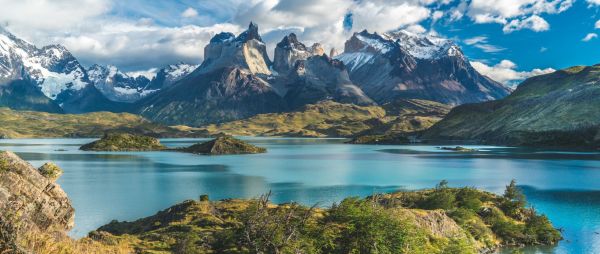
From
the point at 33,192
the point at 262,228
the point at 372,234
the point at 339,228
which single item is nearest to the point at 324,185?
the point at 33,192

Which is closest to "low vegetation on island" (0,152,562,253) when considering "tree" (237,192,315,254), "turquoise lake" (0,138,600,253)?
"tree" (237,192,315,254)

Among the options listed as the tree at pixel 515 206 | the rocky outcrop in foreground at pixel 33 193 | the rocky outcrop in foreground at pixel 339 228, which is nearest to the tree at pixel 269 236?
the rocky outcrop in foreground at pixel 339 228

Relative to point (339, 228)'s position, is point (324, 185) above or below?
below

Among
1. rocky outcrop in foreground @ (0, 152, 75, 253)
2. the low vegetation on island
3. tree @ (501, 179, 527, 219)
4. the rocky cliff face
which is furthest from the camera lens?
tree @ (501, 179, 527, 219)

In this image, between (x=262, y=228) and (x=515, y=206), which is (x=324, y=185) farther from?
(x=262, y=228)

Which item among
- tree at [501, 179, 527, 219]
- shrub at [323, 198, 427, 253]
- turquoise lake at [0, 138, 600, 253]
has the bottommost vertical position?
turquoise lake at [0, 138, 600, 253]

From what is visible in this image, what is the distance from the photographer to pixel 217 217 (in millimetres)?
50781

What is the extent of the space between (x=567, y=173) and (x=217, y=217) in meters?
147

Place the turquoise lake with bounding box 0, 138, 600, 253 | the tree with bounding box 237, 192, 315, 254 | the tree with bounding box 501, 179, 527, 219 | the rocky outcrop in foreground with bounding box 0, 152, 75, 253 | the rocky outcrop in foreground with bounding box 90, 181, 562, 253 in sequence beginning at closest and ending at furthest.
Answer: the tree with bounding box 237, 192, 315, 254, the rocky outcrop in foreground with bounding box 90, 181, 562, 253, the rocky outcrop in foreground with bounding box 0, 152, 75, 253, the tree with bounding box 501, 179, 527, 219, the turquoise lake with bounding box 0, 138, 600, 253

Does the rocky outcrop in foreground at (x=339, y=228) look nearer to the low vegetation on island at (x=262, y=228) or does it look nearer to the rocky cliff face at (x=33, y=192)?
the low vegetation on island at (x=262, y=228)

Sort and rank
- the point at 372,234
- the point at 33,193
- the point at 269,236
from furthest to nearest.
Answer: the point at 33,193, the point at 372,234, the point at 269,236

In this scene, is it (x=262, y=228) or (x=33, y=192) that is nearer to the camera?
(x=262, y=228)

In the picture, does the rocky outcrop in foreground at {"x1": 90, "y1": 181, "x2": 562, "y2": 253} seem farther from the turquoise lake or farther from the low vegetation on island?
the turquoise lake

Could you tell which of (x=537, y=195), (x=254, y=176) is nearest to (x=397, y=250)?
(x=537, y=195)
